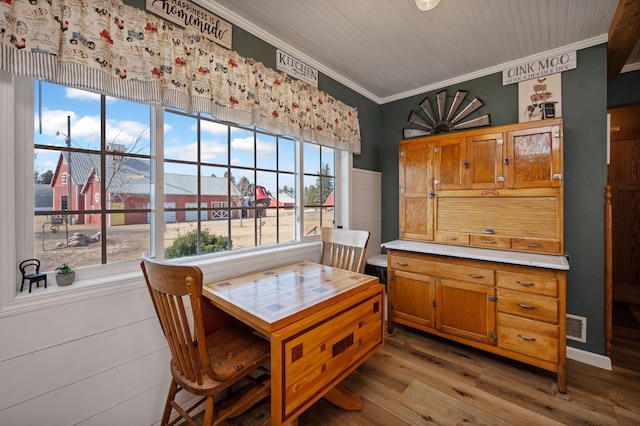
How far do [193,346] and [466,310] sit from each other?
2068 mm

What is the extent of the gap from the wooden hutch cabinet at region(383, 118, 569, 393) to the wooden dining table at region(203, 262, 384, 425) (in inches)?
33.1

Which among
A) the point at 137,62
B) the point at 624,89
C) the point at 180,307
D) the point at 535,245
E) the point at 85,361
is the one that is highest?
the point at 624,89

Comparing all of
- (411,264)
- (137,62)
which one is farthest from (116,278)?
(411,264)

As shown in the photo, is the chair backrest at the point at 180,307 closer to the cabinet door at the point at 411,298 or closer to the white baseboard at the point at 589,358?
the cabinet door at the point at 411,298

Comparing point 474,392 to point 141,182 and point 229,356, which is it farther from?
point 141,182

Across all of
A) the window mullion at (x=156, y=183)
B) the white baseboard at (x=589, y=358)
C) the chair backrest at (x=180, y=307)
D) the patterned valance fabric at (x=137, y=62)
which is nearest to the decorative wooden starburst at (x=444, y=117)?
the patterned valance fabric at (x=137, y=62)

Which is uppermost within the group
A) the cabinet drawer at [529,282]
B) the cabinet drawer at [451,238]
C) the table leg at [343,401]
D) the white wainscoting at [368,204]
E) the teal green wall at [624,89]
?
the teal green wall at [624,89]

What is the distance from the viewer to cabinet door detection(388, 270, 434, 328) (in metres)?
2.42

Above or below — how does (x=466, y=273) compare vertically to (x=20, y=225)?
below

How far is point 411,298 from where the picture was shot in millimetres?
2525

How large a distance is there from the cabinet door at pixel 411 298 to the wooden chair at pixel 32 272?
246 centimetres

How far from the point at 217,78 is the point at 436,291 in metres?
2.40

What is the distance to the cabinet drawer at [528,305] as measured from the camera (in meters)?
1.87

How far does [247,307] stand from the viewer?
138 centimetres
